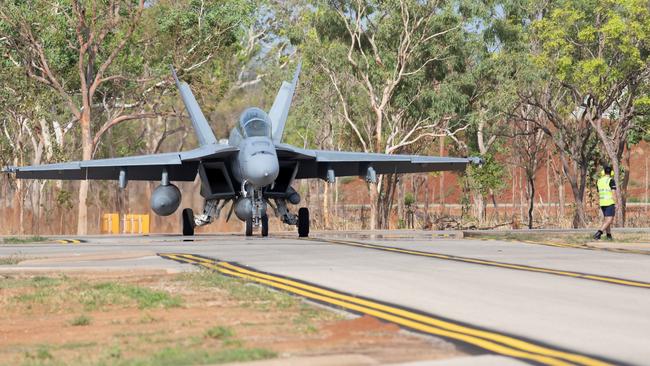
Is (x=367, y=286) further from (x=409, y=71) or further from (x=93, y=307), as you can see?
(x=409, y=71)

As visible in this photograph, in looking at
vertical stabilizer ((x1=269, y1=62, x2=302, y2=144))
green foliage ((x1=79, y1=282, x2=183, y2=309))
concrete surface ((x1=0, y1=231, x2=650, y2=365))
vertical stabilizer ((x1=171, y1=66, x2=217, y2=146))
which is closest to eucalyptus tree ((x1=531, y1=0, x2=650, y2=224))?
vertical stabilizer ((x1=269, y1=62, x2=302, y2=144))

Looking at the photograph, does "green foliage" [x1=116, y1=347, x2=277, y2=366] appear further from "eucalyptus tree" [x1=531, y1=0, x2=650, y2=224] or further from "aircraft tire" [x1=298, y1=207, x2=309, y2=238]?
"eucalyptus tree" [x1=531, y1=0, x2=650, y2=224]

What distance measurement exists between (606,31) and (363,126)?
24.3 meters

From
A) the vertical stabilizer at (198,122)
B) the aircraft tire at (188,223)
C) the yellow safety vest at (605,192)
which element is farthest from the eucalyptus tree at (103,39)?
the yellow safety vest at (605,192)

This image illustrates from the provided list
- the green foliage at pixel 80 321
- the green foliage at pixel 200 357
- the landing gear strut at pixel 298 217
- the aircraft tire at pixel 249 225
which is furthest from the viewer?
the landing gear strut at pixel 298 217

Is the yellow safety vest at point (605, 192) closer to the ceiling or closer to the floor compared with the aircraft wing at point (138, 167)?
closer to the floor

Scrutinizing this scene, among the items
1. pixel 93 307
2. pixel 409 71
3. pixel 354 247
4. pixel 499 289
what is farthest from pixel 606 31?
pixel 93 307

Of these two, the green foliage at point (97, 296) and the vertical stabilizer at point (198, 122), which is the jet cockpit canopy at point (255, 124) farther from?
the green foliage at point (97, 296)

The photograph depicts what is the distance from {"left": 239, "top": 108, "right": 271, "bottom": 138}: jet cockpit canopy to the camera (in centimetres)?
2953

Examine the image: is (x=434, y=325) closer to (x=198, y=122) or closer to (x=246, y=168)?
(x=246, y=168)

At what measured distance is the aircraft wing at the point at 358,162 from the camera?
3363cm

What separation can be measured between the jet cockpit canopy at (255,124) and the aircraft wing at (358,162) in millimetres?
1998

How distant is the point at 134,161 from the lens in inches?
1330

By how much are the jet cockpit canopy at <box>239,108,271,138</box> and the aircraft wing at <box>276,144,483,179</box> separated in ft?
6.55
